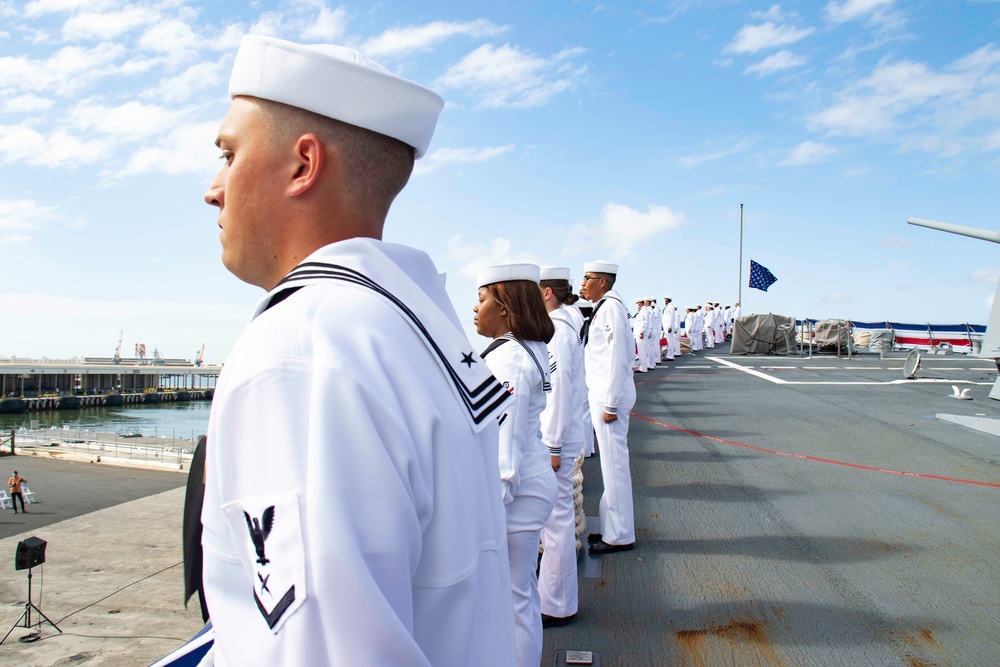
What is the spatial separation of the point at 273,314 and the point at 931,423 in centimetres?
1101

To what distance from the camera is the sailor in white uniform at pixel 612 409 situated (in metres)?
5.01

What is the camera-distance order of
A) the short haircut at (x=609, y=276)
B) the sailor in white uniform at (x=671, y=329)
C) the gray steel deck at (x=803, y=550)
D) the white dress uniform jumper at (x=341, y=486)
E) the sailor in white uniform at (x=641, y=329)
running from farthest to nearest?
the sailor in white uniform at (x=671, y=329)
the sailor in white uniform at (x=641, y=329)
the short haircut at (x=609, y=276)
the gray steel deck at (x=803, y=550)
the white dress uniform jumper at (x=341, y=486)

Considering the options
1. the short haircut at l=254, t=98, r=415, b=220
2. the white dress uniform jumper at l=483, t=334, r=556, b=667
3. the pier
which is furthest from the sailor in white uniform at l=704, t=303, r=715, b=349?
the pier

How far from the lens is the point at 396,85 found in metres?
1.04

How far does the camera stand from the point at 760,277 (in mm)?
29125

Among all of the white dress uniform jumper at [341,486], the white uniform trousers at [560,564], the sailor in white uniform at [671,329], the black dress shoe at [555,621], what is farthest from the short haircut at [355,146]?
the sailor in white uniform at [671,329]

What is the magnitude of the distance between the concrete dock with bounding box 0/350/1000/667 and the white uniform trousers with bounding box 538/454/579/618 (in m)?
0.13

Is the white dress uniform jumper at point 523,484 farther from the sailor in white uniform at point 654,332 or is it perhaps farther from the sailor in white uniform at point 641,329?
the sailor in white uniform at point 654,332

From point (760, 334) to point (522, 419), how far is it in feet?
85.0

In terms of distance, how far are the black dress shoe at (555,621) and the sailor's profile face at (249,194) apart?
11.2 ft

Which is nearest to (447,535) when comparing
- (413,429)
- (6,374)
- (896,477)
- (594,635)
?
(413,429)

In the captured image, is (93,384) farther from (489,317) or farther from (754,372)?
(489,317)

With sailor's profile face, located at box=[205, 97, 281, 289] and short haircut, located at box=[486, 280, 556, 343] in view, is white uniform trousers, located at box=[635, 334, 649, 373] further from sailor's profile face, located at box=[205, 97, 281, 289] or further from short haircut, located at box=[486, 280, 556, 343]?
sailor's profile face, located at box=[205, 97, 281, 289]

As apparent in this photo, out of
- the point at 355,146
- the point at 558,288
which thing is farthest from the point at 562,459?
the point at 355,146
